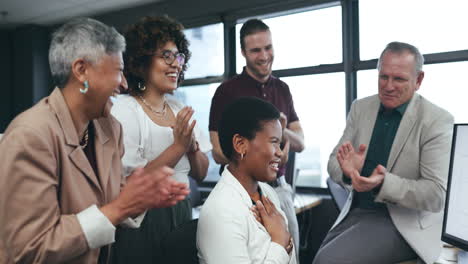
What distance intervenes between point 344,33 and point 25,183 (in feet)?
10.9

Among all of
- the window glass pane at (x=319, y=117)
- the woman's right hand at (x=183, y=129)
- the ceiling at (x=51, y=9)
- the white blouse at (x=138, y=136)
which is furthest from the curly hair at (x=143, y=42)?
the ceiling at (x=51, y=9)

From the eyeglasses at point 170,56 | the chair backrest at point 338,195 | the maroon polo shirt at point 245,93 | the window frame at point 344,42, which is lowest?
the chair backrest at point 338,195

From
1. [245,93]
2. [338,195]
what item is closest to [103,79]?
[245,93]

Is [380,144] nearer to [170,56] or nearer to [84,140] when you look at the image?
[170,56]

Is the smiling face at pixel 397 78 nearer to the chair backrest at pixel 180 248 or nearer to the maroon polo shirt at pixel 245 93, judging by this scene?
the maroon polo shirt at pixel 245 93

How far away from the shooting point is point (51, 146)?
972 millimetres

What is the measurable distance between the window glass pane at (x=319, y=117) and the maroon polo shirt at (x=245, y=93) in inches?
58.8

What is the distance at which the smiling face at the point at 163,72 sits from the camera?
5.38 ft

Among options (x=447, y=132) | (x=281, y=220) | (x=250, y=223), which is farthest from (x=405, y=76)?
(x=250, y=223)

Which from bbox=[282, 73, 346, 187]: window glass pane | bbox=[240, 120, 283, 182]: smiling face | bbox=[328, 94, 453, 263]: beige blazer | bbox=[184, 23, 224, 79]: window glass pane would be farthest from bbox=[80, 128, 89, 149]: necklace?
bbox=[184, 23, 224, 79]: window glass pane

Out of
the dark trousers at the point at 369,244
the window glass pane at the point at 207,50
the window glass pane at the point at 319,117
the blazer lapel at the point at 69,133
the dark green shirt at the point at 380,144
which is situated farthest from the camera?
the window glass pane at the point at 207,50

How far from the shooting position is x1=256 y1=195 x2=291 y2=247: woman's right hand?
4.06 ft

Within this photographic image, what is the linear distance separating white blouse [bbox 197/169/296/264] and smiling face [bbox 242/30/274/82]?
1125 millimetres

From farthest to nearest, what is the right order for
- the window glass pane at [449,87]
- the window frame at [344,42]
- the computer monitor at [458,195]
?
the window frame at [344,42] < the window glass pane at [449,87] < the computer monitor at [458,195]
